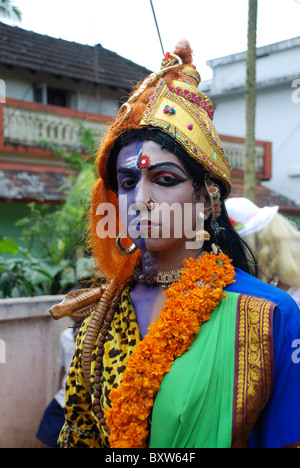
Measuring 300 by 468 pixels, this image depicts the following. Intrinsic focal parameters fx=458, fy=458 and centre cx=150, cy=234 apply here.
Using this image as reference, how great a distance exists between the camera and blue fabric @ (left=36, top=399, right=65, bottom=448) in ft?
12.7

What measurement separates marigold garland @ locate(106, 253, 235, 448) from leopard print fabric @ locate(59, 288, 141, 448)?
5.3 inches

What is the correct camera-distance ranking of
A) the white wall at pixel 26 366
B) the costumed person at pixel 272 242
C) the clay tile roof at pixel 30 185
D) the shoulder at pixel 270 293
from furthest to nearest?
1. the clay tile roof at pixel 30 185
2. the white wall at pixel 26 366
3. the costumed person at pixel 272 242
4. the shoulder at pixel 270 293

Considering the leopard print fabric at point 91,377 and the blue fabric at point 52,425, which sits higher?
the leopard print fabric at point 91,377

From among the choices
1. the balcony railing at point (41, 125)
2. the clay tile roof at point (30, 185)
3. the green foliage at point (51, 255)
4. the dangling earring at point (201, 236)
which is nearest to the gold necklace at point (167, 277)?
the dangling earring at point (201, 236)

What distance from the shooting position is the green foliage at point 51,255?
5242 mm

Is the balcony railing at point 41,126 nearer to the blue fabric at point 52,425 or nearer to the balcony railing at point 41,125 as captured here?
the balcony railing at point 41,125

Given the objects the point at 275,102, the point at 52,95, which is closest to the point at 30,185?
the point at 52,95

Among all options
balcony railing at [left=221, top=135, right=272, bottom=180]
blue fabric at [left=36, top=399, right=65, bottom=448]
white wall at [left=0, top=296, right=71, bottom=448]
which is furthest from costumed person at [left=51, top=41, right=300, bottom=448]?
balcony railing at [left=221, top=135, right=272, bottom=180]

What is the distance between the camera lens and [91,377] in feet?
5.73

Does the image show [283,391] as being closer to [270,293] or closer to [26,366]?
[270,293]

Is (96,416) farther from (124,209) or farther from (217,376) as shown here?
(124,209)

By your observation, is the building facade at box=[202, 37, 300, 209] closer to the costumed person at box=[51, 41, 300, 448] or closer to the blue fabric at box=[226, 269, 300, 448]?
the costumed person at box=[51, 41, 300, 448]

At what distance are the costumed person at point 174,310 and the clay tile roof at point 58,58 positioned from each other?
875 cm
